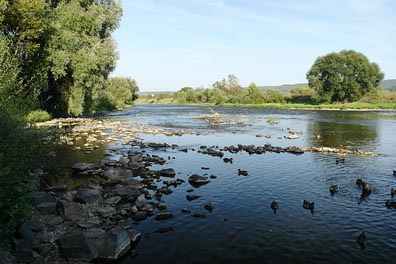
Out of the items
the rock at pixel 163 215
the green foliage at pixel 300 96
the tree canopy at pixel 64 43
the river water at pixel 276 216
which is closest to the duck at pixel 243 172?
the river water at pixel 276 216

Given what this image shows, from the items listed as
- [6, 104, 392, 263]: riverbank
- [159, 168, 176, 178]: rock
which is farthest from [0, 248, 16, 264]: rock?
[159, 168, 176, 178]: rock

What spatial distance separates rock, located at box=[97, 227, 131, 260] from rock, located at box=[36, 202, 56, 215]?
12.5 ft

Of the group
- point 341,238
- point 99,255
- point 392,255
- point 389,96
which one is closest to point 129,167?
A: point 99,255

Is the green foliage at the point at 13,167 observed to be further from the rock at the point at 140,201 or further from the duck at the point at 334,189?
the duck at the point at 334,189

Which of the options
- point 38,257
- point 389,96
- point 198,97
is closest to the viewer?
point 38,257

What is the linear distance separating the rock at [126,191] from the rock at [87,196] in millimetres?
1014

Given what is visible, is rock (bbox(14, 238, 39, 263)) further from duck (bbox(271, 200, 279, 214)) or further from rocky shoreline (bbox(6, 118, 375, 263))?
duck (bbox(271, 200, 279, 214))

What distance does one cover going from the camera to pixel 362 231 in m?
15.2

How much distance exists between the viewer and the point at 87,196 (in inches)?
681

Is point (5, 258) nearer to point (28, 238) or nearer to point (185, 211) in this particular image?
point (28, 238)

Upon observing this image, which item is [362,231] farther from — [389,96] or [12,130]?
[389,96]

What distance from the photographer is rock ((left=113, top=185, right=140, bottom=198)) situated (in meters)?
18.4

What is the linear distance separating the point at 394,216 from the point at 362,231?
313cm

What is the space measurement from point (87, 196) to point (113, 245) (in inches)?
224
